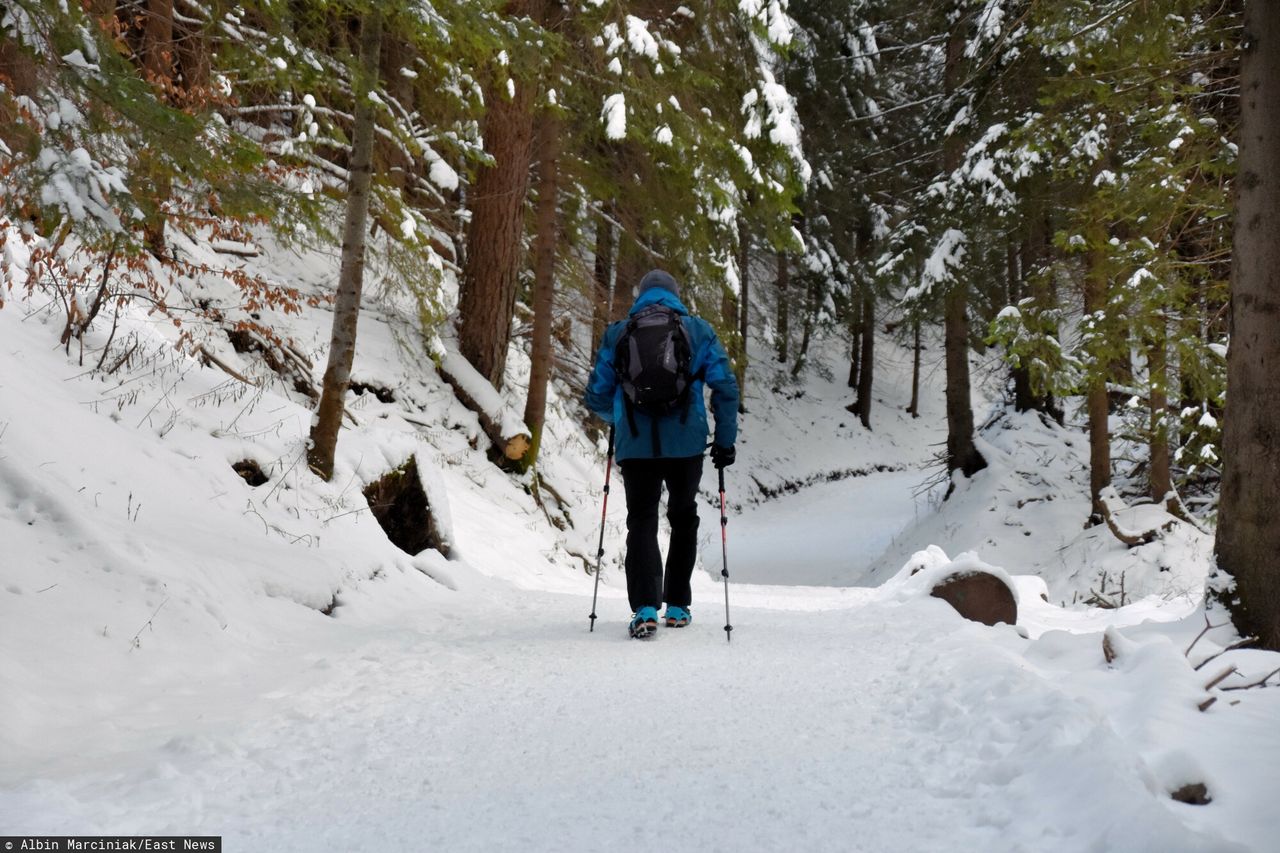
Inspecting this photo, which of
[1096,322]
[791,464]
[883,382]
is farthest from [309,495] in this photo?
[883,382]

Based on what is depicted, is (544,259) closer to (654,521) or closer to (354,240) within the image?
(354,240)

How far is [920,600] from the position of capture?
6523 mm

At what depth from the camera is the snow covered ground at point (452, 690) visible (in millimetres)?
2783

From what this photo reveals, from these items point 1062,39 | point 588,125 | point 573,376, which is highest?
point 588,125

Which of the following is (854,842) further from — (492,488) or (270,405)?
(492,488)

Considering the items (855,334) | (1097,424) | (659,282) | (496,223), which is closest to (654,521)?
(659,282)

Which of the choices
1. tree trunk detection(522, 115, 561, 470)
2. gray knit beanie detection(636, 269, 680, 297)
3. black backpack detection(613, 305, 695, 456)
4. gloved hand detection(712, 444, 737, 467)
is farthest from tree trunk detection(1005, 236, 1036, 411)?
black backpack detection(613, 305, 695, 456)

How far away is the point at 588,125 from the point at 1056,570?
8.86 metres

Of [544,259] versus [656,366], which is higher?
[544,259]

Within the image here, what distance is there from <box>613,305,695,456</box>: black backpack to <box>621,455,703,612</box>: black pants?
0.64 feet

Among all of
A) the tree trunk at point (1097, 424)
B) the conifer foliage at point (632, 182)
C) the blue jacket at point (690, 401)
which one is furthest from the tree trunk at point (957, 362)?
the blue jacket at point (690, 401)

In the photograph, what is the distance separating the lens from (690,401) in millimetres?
5609

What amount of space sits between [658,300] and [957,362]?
1207 cm

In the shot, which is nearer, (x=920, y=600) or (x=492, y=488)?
(x=920, y=600)
